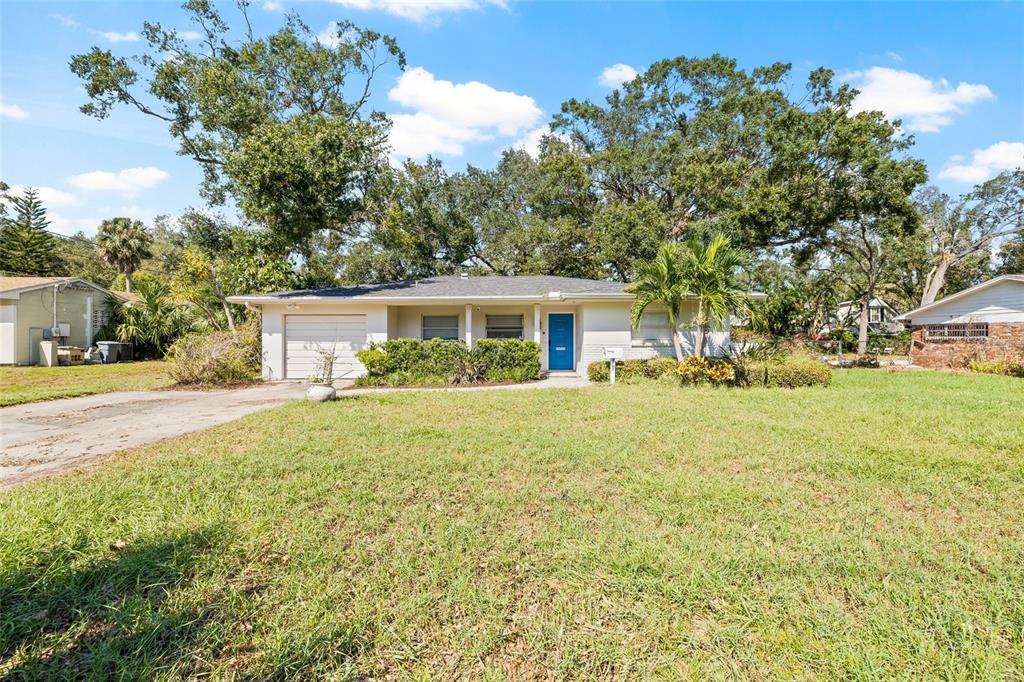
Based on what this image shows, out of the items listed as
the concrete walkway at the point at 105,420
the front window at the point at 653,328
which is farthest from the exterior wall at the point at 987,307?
the concrete walkway at the point at 105,420

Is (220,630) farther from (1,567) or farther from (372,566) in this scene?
(1,567)

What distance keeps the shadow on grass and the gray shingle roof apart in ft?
35.0

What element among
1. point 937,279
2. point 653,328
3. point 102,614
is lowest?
point 102,614

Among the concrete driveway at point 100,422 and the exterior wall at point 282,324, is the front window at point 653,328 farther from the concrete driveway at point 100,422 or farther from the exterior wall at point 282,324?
the concrete driveway at point 100,422

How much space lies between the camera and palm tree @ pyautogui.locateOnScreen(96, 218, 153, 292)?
29359mm

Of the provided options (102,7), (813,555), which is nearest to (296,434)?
(813,555)

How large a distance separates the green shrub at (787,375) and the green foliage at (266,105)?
1341 cm

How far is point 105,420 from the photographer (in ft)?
23.3

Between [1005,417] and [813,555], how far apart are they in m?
6.91

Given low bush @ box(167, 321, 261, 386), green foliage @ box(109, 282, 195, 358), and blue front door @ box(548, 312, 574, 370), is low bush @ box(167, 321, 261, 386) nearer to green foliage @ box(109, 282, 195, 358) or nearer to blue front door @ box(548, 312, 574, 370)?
blue front door @ box(548, 312, 574, 370)

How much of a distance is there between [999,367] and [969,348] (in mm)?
2458

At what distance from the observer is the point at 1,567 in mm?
2650

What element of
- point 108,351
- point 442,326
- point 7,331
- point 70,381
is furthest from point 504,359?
point 7,331

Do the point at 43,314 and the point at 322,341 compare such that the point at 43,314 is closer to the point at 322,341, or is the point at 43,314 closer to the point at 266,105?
the point at 266,105
